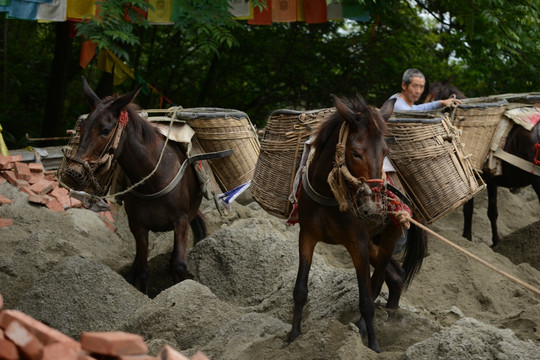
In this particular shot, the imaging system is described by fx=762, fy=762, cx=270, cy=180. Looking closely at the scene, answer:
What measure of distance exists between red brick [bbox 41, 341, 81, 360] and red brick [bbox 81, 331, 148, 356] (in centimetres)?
8

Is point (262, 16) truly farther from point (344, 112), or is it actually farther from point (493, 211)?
point (344, 112)

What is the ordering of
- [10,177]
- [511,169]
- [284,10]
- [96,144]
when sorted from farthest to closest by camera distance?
1. [284,10]
2. [10,177]
3. [511,169]
4. [96,144]

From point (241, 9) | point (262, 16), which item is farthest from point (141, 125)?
point (262, 16)

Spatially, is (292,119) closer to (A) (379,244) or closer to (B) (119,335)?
(A) (379,244)

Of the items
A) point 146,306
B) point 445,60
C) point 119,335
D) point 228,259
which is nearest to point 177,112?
point 228,259

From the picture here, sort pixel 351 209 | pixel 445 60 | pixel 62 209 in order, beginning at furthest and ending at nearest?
pixel 445 60 < pixel 62 209 < pixel 351 209

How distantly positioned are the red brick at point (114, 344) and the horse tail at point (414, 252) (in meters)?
3.94

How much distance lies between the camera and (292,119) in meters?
5.91

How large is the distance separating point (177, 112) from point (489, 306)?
11.7 ft

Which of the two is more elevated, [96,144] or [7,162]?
[96,144]

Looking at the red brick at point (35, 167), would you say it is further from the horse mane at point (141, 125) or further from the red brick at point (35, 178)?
the horse mane at point (141, 125)

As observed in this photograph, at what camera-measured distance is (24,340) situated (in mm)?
3244

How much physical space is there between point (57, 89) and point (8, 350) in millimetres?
10456

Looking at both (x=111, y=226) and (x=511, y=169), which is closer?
(x=511, y=169)
